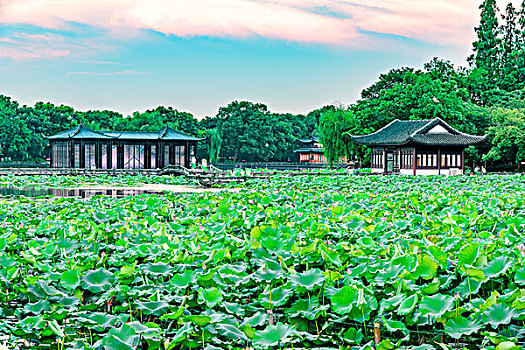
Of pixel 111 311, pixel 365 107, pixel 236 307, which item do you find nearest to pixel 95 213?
pixel 111 311

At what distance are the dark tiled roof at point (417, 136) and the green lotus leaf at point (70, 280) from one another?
99.6 ft

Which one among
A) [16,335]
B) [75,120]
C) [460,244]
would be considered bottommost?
[16,335]

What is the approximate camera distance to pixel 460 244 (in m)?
4.20

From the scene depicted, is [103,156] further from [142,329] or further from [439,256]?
[142,329]

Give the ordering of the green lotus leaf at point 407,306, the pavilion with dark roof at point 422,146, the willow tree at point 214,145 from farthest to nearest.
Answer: the willow tree at point 214,145 → the pavilion with dark roof at point 422,146 → the green lotus leaf at point 407,306

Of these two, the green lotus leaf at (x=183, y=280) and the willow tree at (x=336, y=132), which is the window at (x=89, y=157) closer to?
the willow tree at (x=336, y=132)

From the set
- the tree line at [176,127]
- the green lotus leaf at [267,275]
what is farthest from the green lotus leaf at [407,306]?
the tree line at [176,127]

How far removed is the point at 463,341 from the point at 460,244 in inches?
55.3

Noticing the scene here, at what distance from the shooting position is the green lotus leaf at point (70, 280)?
3.45 metres

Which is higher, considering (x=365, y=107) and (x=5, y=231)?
(x=365, y=107)

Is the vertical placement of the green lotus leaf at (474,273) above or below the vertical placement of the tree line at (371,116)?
below

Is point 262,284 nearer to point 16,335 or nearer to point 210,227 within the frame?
point 16,335

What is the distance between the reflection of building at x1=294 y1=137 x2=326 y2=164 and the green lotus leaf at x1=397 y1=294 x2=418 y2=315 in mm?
51772

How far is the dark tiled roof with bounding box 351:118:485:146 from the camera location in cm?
3312
